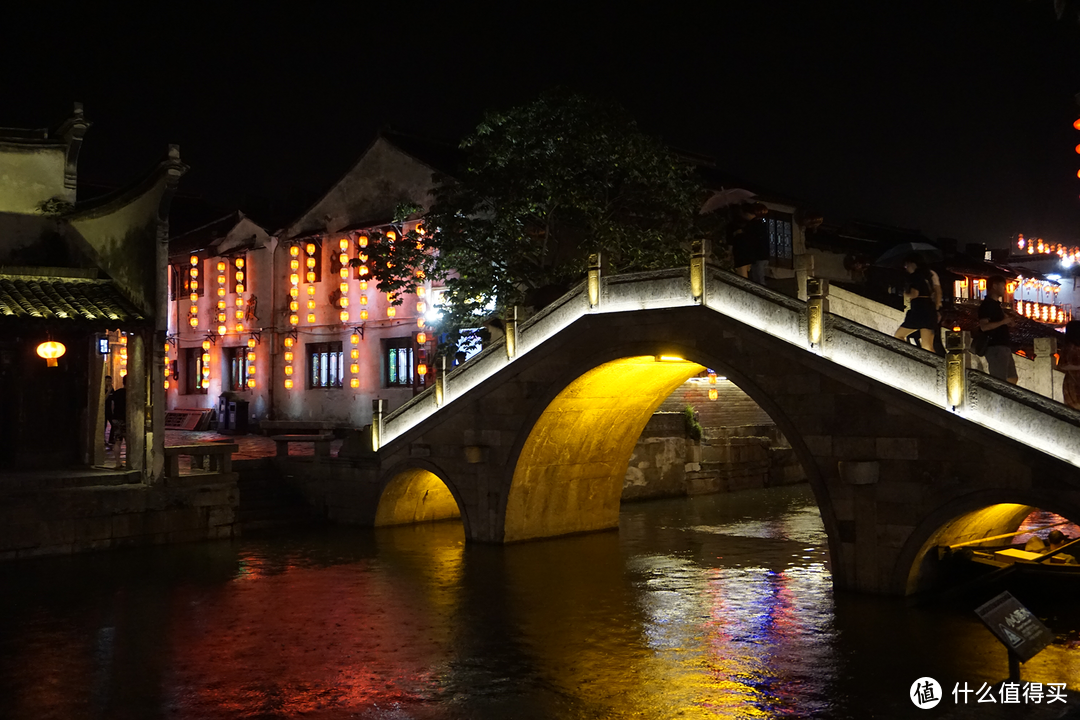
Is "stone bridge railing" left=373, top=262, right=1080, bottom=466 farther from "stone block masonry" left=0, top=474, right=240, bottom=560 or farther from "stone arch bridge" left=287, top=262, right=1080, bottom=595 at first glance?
"stone block masonry" left=0, top=474, right=240, bottom=560

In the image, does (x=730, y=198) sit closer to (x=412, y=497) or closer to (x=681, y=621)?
(x=681, y=621)

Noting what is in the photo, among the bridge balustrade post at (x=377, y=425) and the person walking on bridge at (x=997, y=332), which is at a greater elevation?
the person walking on bridge at (x=997, y=332)

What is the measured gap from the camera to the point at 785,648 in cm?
1088

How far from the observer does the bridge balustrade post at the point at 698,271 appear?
15.0m

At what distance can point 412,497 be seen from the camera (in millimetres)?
20672

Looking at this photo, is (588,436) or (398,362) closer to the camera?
(588,436)

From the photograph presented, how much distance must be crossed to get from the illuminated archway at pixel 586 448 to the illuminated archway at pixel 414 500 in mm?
2115

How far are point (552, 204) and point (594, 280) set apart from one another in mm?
4079

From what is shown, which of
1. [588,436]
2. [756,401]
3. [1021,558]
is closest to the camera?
[1021,558]

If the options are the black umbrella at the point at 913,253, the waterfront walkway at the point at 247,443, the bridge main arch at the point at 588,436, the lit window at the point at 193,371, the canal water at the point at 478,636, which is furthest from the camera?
the lit window at the point at 193,371

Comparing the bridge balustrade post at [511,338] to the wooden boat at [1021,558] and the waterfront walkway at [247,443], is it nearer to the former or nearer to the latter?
the waterfront walkway at [247,443]

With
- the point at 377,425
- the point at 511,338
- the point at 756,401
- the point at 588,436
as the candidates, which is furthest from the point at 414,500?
the point at 756,401

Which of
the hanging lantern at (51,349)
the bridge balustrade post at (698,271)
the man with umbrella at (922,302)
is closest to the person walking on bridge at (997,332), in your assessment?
the man with umbrella at (922,302)

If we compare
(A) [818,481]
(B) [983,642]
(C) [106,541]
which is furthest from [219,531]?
(B) [983,642]
